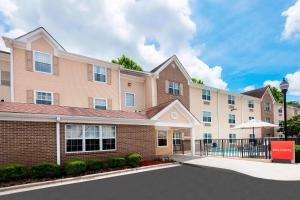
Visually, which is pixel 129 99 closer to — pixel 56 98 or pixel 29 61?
pixel 56 98

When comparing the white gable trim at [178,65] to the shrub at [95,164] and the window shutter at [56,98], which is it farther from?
the shrub at [95,164]

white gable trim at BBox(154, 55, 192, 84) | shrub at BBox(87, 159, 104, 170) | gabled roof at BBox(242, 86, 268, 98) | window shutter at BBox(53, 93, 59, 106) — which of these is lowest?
shrub at BBox(87, 159, 104, 170)

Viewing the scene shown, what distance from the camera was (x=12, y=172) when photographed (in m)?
9.93

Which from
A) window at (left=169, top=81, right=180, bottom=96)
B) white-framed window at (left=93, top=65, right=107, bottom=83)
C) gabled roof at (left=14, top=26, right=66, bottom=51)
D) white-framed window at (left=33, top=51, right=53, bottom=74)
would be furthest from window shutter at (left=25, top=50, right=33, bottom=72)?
window at (left=169, top=81, right=180, bottom=96)

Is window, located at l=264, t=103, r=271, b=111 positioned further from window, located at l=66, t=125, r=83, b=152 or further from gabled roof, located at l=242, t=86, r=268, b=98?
window, located at l=66, t=125, r=83, b=152

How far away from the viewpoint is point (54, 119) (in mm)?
12102

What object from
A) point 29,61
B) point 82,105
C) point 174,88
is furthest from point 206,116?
point 29,61

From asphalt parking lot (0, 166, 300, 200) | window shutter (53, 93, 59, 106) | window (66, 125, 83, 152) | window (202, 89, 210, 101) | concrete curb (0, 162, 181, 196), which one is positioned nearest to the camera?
asphalt parking lot (0, 166, 300, 200)

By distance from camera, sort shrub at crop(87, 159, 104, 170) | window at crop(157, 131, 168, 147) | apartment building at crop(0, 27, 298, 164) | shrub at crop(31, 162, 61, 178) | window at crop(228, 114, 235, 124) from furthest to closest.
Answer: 1. window at crop(228, 114, 235, 124)
2. window at crop(157, 131, 168, 147)
3. shrub at crop(87, 159, 104, 170)
4. apartment building at crop(0, 27, 298, 164)
5. shrub at crop(31, 162, 61, 178)

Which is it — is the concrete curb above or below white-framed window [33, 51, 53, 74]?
below

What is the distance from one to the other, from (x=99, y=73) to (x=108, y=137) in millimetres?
7820

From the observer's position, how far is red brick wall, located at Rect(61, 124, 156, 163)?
44.6 ft

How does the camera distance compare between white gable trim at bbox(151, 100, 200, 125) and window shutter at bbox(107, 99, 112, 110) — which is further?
window shutter at bbox(107, 99, 112, 110)

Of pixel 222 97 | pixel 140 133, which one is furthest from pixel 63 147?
pixel 222 97
